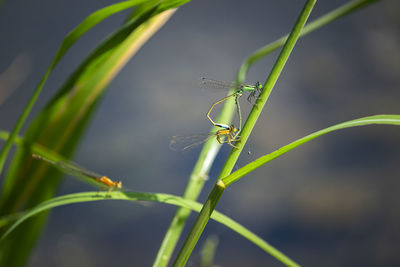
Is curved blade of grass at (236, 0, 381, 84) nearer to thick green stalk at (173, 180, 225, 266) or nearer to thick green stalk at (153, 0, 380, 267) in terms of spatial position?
thick green stalk at (153, 0, 380, 267)

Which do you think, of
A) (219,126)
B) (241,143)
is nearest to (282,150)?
(241,143)

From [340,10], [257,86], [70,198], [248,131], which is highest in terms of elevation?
[340,10]

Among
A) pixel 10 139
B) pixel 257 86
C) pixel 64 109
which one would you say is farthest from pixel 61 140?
pixel 257 86

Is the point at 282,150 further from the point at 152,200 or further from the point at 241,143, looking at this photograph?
the point at 152,200

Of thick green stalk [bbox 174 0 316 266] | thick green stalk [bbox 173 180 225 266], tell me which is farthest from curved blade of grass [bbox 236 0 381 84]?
thick green stalk [bbox 173 180 225 266]

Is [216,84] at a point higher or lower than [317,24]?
lower

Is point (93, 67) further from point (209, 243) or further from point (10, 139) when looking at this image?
point (209, 243)
